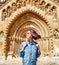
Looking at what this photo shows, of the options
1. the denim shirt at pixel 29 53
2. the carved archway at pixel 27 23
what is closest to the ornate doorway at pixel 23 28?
the carved archway at pixel 27 23

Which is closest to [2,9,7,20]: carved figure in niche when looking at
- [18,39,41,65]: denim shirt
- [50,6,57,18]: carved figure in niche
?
[50,6,57,18]: carved figure in niche

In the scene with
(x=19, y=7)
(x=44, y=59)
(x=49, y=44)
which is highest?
(x=19, y=7)

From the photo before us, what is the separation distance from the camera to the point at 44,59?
14.1m

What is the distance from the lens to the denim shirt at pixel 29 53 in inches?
181

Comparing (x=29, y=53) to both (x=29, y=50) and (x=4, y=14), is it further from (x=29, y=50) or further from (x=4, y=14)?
(x=4, y=14)

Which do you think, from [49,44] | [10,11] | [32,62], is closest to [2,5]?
[10,11]

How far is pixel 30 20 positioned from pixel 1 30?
6.78 ft

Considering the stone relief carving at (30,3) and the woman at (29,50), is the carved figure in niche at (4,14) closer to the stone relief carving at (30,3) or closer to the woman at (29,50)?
the stone relief carving at (30,3)

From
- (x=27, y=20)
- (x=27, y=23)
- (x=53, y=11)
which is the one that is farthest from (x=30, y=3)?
(x=53, y=11)

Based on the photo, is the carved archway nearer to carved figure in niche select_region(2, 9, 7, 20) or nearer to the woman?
carved figure in niche select_region(2, 9, 7, 20)

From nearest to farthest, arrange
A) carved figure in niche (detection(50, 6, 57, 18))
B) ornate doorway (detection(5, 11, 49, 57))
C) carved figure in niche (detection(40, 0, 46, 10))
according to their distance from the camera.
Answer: carved figure in niche (detection(50, 6, 57, 18))
ornate doorway (detection(5, 11, 49, 57))
carved figure in niche (detection(40, 0, 46, 10))

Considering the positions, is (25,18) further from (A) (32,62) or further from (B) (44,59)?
(A) (32,62)

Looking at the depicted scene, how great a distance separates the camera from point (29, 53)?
4652 millimetres

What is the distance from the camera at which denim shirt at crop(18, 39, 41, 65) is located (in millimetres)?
4594
